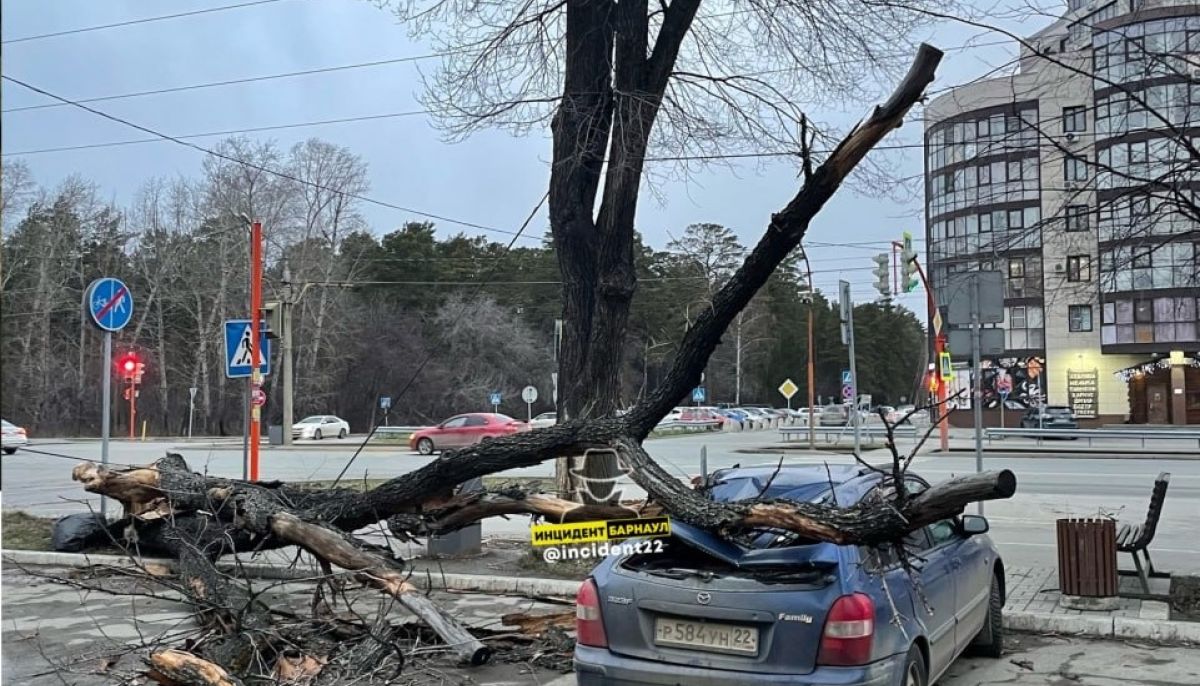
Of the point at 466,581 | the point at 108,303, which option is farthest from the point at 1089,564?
the point at 108,303

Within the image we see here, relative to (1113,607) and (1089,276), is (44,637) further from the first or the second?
(1089,276)

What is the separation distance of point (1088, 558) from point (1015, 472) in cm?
1728

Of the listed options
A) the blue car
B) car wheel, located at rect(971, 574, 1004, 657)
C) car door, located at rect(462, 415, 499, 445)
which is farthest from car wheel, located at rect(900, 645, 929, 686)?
car door, located at rect(462, 415, 499, 445)

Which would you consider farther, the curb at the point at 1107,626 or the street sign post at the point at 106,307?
the street sign post at the point at 106,307

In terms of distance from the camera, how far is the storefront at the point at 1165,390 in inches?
1939

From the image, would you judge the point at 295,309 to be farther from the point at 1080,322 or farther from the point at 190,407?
the point at 1080,322

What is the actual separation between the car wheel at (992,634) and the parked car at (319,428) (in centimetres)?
4380

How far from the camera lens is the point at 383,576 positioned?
19.5 ft

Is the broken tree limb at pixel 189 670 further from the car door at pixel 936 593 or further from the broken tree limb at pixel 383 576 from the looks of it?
the car door at pixel 936 593

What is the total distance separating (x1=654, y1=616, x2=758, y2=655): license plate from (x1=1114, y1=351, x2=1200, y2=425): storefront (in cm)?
5304

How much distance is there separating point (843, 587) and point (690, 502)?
1.21 meters

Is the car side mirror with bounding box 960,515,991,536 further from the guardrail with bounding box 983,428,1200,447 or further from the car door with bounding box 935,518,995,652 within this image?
the guardrail with bounding box 983,428,1200,447

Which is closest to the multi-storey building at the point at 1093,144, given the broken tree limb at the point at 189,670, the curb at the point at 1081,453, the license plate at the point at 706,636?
the license plate at the point at 706,636

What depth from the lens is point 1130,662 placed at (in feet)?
20.5
